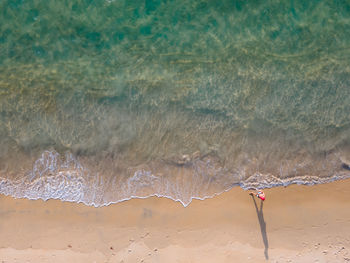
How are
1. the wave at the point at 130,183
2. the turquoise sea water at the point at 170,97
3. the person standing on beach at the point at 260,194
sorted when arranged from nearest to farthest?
the person standing on beach at the point at 260,194
the wave at the point at 130,183
the turquoise sea water at the point at 170,97

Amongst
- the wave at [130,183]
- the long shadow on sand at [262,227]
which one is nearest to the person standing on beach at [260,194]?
the wave at [130,183]

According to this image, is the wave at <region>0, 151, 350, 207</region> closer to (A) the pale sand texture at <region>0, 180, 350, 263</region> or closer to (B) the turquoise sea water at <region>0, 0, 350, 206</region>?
(B) the turquoise sea water at <region>0, 0, 350, 206</region>

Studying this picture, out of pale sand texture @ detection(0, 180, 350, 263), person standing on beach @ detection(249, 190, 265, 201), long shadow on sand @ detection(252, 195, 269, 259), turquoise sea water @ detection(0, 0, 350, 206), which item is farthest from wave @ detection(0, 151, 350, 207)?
long shadow on sand @ detection(252, 195, 269, 259)

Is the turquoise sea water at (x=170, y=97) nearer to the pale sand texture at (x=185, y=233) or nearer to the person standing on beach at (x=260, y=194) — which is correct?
the person standing on beach at (x=260, y=194)

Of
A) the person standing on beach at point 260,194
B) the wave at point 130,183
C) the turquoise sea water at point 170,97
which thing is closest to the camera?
the person standing on beach at point 260,194

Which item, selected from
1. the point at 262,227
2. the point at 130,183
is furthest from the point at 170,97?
the point at 262,227

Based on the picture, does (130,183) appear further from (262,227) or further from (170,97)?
(262,227)

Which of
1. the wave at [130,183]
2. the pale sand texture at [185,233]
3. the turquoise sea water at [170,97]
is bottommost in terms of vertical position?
the pale sand texture at [185,233]

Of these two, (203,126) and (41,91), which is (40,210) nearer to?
(41,91)
